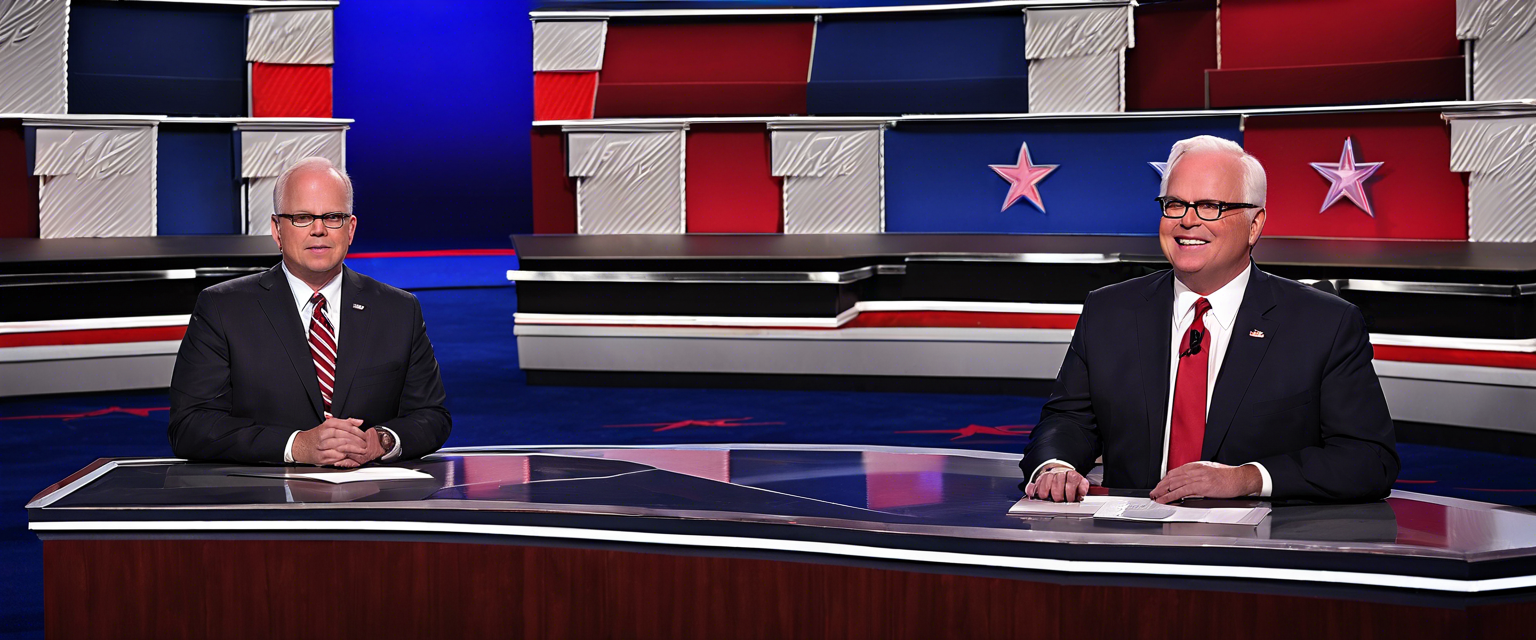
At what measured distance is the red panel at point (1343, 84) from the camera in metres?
5.72

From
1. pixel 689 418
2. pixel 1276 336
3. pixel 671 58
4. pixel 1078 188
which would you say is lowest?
pixel 689 418

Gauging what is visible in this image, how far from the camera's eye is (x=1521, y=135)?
5418 mm

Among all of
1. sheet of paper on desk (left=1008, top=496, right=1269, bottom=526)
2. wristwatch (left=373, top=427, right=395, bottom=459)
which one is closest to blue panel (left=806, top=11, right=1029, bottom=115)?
wristwatch (left=373, top=427, right=395, bottom=459)

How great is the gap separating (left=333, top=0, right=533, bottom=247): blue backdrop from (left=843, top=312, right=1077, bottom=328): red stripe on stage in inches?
229

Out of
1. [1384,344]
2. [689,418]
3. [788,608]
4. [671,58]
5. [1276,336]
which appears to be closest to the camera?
[788,608]

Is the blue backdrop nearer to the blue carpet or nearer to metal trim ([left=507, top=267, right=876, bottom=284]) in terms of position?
the blue carpet

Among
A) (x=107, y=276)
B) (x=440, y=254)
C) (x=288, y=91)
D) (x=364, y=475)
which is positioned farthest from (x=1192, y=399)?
(x=440, y=254)

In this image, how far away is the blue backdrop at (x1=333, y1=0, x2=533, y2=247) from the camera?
1056 centimetres

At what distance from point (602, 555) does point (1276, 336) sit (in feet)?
3.12

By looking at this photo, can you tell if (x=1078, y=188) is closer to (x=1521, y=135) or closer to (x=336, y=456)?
(x=1521, y=135)

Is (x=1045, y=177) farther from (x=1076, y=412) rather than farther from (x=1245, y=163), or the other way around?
(x=1245, y=163)

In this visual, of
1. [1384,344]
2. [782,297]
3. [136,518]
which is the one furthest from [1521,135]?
[136,518]

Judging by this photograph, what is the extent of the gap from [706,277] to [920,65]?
2.03 meters

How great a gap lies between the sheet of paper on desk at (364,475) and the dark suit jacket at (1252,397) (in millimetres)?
873
